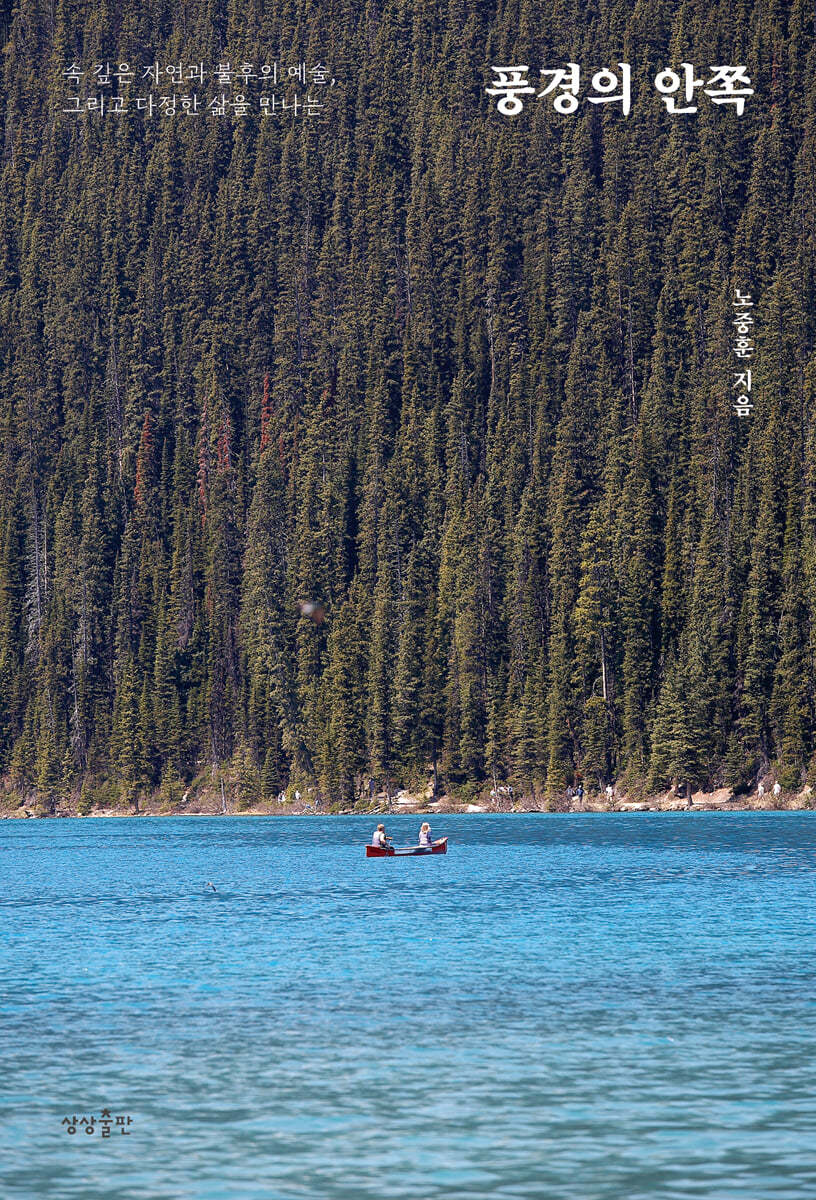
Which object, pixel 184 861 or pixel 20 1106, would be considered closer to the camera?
pixel 20 1106

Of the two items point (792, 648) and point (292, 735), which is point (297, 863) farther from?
point (292, 735)

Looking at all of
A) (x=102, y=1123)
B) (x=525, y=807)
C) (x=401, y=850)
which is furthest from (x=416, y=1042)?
(x=525, y=807)

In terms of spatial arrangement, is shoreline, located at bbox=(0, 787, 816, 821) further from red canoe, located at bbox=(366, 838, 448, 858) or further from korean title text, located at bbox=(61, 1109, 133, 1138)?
korean title text, located at bbox=(61, 1109, 133, 1138)

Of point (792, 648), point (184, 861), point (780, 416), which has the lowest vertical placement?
point (184, 861)

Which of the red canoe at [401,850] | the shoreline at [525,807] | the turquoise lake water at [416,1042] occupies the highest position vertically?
the turquoise lake water at [416,1042]

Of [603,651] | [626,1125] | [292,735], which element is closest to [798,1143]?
[626,1125]

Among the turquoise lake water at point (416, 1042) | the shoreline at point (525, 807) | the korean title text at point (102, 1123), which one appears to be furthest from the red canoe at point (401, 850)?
the shoreline at point (525, 807)

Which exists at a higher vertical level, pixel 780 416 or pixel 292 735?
pixel 780 416

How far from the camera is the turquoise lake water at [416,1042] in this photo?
74.7 feet

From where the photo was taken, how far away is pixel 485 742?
170 metres

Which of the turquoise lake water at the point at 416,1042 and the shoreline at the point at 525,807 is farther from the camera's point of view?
the shoreline at the point at 525,807

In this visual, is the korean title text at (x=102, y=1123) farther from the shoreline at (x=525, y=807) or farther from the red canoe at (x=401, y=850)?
the shoreline at (x=525, y=807)

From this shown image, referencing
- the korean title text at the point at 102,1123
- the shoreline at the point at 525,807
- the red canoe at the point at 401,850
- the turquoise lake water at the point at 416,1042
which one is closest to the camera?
the turquoise lake water at the point at 416,1042

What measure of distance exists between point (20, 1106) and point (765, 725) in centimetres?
12990
